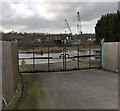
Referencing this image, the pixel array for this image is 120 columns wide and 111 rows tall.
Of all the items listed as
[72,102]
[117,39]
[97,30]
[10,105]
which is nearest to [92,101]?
[72,102]

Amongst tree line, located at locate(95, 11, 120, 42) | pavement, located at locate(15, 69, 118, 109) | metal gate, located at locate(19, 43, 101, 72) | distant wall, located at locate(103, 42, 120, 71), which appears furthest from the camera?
tree line, located at locate(95, 11, 120, 42)

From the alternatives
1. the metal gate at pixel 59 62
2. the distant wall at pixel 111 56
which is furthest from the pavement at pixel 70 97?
the metal gate at pixel 59 62

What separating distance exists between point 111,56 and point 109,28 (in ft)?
44.6

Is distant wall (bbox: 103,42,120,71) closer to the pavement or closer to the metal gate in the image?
the metal gate

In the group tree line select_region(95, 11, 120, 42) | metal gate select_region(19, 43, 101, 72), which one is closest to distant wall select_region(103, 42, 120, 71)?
metal gate select_region(19, 43, 101, 72)

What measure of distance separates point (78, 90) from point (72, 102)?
6.13 ft

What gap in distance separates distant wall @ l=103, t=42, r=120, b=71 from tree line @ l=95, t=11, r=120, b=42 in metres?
9.88

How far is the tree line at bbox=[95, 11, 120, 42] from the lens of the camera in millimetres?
24266

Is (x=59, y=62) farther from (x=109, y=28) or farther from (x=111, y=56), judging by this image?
(x=109, y=28)

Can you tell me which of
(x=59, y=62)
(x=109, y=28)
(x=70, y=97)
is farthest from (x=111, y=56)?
(x=109, y=28)

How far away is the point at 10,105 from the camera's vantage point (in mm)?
6281

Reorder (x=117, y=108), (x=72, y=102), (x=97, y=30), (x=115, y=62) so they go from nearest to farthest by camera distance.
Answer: (x=117, y=108)
(x=72, y=102)
(x=115, y=62)
(x=97, y=30)

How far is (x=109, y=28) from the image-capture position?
26109 millimetres

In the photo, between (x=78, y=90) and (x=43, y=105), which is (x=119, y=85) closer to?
Result: (x=78, y=90)
